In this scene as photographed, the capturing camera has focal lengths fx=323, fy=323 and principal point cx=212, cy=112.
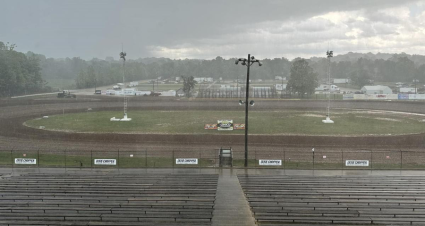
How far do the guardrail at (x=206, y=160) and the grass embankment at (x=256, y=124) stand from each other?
32.7 feet

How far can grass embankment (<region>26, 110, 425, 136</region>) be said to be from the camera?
38688mm

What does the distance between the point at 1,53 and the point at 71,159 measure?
7712 cm

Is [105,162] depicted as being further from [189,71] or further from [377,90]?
[189,71]

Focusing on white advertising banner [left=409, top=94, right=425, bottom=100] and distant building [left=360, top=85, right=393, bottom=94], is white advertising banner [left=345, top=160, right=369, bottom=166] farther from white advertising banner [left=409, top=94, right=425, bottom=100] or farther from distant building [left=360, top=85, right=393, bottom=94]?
distant building [left=360, top=85, right=393, bottom=94]

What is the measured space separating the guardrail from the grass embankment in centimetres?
996

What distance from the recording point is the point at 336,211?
13.5 m

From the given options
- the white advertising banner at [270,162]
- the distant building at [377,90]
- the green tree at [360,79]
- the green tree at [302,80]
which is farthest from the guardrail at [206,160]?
the green tree at [360,79]

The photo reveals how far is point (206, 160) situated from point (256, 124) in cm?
1972

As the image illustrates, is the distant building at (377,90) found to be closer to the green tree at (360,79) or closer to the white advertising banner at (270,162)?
the green tree at (360,79)

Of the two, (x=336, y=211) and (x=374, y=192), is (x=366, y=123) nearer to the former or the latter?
(x=374, y=192)

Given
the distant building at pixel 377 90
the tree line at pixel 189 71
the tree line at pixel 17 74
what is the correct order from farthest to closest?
the distant building at pixel 377 90 < the tree line at pixel 189 71 < the tree line at pixel 17 74

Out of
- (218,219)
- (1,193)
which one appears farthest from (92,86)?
(218,219)

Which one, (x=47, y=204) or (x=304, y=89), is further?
(x=304, y=89)

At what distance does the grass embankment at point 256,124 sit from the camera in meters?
38.7
